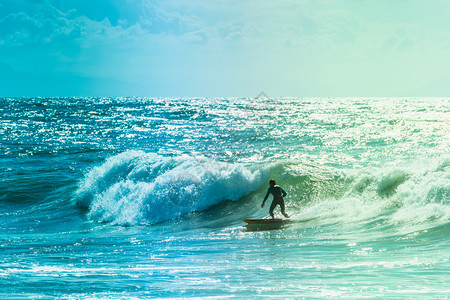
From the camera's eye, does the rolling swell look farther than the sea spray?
No

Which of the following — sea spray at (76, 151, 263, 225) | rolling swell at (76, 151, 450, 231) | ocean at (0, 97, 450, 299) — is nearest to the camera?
ocean at (0, 97, 450, 299)

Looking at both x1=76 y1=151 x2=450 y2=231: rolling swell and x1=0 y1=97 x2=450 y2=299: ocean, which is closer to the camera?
x1=0 y1=97 x2=450 y2=299: ocean

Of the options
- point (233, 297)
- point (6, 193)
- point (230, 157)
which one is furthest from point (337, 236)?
point (230, 157)

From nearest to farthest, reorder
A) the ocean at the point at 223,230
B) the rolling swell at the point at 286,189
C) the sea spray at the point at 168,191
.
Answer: the ocean at the point at 223,230, the rolling swell at the point at 286,189, the sea spray at the point at 168,191

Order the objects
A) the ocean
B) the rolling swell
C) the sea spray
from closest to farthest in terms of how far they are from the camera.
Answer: the ocean → the rolling swell → the sea spray

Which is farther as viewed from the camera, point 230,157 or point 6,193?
point 230,157

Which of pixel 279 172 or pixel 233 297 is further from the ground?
pixel 279 172

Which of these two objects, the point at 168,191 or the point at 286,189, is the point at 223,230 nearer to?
the point at 168,191

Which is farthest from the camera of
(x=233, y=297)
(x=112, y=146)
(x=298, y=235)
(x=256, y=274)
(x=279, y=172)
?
(x=112, y=146)

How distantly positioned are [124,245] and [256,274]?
4.95 m

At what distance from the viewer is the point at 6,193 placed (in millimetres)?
21453

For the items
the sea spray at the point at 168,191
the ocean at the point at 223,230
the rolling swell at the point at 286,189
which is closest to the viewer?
the ocean at the point at 223,230

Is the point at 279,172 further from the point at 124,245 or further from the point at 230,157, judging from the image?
the point at 230,157

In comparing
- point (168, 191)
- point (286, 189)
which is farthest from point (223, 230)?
point (286, 189)
